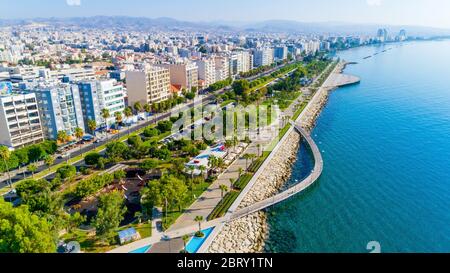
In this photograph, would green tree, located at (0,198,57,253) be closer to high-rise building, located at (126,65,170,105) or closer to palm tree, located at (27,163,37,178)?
palm tree, located at (27,163,37,178)

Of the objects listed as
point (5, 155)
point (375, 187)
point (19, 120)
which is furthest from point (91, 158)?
point (375, 187)

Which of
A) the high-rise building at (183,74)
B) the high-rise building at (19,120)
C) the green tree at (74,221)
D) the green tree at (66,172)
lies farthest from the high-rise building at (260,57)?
the green tree at (74,221)

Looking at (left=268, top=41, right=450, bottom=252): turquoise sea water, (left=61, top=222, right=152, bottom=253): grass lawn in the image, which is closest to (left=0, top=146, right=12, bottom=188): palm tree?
(left=61, top=222, right=152, bottom=253): grass lawn

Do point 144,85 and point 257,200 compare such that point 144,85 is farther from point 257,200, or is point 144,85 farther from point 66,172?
point 257,200

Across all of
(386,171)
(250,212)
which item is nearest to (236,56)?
(386,171)

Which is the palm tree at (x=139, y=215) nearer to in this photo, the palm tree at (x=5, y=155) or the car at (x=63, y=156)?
the palm tree at (x=5, y=155)

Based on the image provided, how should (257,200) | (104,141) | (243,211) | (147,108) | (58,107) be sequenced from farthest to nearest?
1. (147,108)
2. (104,141)
3. (58,107)
4. (257,200)
5. (243,211)
